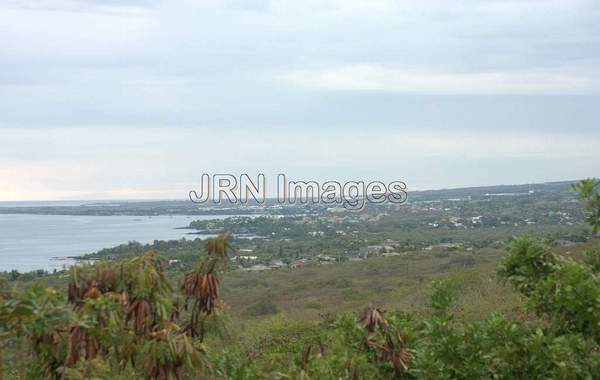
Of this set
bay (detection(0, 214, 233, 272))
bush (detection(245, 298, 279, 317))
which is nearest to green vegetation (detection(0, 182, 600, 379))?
bay (detection(0, 214, 233, 272))

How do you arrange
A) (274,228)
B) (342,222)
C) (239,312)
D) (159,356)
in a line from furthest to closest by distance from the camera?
(342,222), (274,228), (239,312), (159,356)

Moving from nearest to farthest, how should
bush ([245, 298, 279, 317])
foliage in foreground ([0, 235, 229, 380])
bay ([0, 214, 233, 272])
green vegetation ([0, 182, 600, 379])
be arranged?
foliage in foreground ([0, 235, 229, 380]) → green vegetation ([0, 182, 600, 379]) → bush ([245, 298, 279, 317]) → bay ([0, 214, 233, 272])

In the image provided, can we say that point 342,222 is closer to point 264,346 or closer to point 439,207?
point 439,207

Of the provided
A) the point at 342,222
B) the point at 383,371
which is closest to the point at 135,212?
the point at 342,222

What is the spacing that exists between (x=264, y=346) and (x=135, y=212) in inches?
3086

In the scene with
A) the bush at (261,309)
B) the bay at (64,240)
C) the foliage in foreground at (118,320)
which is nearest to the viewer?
the foliage in foreground at (118,320)

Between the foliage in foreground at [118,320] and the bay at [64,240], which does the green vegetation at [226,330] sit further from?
the bay at [64,240]

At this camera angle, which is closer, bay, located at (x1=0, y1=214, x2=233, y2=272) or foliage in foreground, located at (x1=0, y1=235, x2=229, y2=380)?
foliage in foreground, located at (x1=0, y1=235, x2=229, y2=380)

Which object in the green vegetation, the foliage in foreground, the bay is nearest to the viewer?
the foliage in foreground

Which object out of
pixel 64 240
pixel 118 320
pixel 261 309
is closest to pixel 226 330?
pixel 118 320

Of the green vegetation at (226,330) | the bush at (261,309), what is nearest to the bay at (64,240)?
the bush at (261,309)

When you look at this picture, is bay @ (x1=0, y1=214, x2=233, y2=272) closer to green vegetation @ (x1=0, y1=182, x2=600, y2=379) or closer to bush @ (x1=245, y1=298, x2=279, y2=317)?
bush @ (x1=245, y1=298, x2=279, y2=317)

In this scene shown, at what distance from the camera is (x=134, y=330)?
2906 mm

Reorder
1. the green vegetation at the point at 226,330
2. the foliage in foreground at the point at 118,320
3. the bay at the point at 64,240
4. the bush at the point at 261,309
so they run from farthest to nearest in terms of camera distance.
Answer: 1. the bay at the point at 64,240
2. the bush at the point at 261,309
3. the green vegetation at the point at 226,330
4. the foliage in foreground at the point at 118,320
